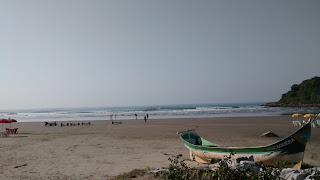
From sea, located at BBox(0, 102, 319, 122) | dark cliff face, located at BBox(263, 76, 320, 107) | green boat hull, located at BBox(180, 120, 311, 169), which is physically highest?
dark cliff face, located at BBox(263, 76, 320, 107)

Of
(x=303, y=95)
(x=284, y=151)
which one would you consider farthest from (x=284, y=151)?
(x=303, y=95)

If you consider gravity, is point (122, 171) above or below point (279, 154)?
below

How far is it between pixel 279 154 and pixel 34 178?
8.41 m

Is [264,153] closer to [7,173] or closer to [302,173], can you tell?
[302,173]

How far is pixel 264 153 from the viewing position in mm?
7836

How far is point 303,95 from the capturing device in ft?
255

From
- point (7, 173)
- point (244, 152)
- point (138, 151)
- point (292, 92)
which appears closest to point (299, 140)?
point (244, 152)

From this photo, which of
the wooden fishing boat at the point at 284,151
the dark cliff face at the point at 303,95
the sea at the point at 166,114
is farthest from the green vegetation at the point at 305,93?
the wooden fishing boat at the point at 284,151

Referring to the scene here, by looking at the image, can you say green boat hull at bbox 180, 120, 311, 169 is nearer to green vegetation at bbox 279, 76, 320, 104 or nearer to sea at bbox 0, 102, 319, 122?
sea at bbox 0, 102, 319, 122

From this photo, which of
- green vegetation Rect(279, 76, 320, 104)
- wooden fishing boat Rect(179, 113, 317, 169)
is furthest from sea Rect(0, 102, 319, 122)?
wooden fishing boat Rect(179, 113, 317, 169)

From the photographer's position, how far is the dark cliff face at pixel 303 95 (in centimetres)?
7231

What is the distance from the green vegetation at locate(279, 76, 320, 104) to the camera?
7338cm

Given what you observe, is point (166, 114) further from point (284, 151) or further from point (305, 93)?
point (305, 93)

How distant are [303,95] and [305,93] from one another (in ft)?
3.58
